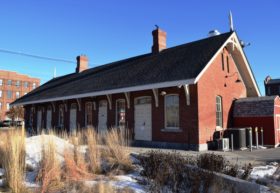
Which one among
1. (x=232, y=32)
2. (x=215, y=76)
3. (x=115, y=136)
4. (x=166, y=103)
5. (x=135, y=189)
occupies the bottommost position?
(x=135, y=189)

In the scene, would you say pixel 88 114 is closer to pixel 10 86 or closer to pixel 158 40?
pixel 158 40

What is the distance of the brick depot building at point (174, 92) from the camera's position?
560 inches

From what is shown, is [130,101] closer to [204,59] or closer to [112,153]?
[204,59]

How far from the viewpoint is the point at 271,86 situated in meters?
67.6

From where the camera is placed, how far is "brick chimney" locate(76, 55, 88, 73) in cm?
3030

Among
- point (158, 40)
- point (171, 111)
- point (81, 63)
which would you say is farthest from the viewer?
point (81, 63)

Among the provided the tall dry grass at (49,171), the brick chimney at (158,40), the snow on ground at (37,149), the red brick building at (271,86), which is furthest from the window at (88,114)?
the red brick building at (271,86)

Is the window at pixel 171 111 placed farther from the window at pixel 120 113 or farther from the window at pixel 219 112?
the window at pixel 120 113

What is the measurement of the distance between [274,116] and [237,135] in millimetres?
2403

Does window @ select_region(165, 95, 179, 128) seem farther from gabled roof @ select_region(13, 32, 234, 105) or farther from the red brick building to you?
the red brick building

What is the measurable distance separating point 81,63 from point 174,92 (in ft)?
58.3

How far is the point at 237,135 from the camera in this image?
15.2 m

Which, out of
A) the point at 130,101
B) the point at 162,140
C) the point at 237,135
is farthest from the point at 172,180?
the point at 130,101

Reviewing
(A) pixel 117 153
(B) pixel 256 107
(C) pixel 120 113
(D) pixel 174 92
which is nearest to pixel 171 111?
(D) pixel 174 92
